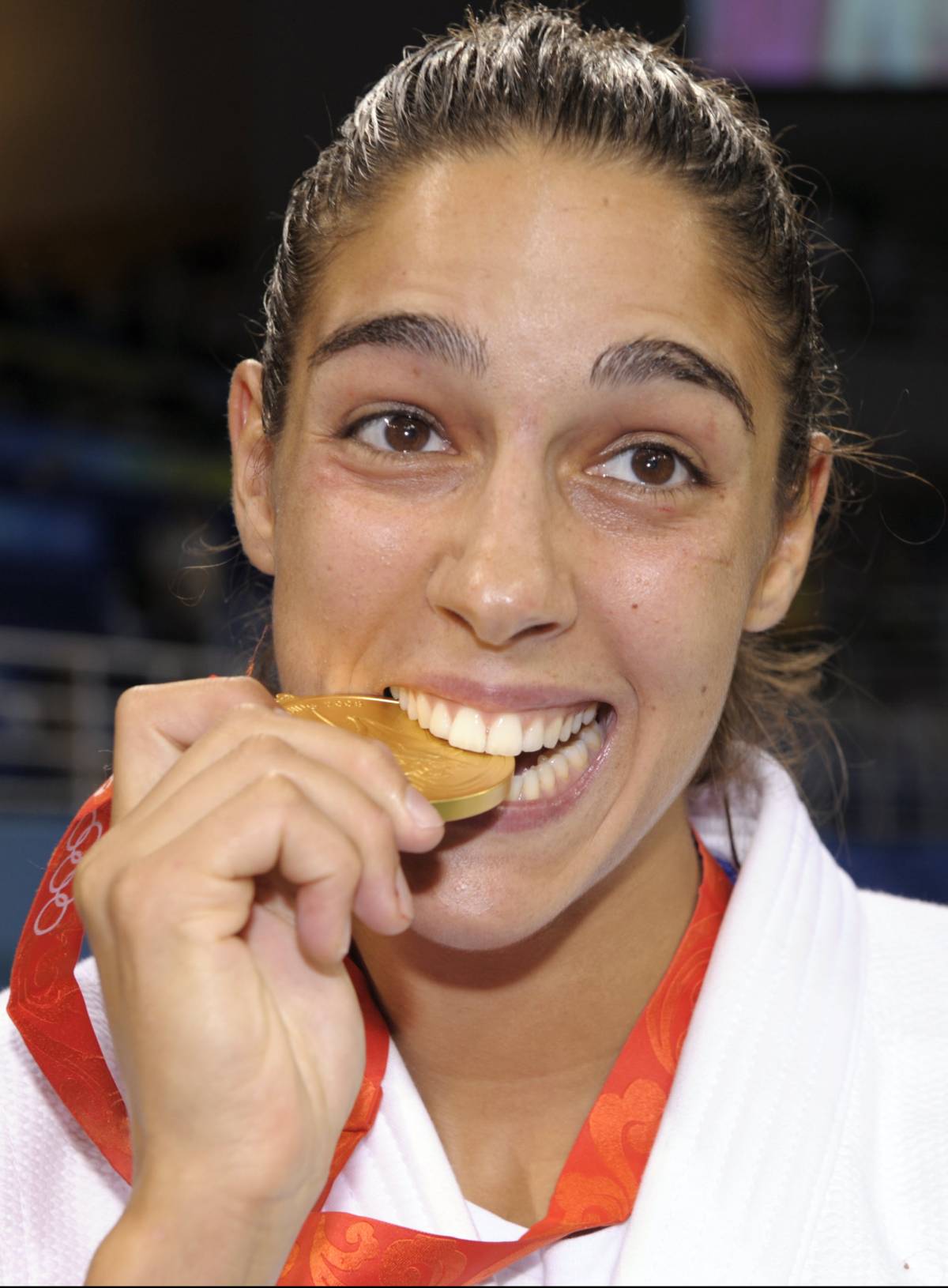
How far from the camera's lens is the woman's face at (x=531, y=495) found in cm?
117

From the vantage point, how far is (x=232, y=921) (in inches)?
38.8

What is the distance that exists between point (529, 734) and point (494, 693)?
0.05 m

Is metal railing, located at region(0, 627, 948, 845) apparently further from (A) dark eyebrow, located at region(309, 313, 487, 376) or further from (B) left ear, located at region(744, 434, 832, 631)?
(A) dark eyebrow, located at region(309, 313, 487, 376)

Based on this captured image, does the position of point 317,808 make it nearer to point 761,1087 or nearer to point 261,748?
point 261,748

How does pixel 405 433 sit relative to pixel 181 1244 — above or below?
above

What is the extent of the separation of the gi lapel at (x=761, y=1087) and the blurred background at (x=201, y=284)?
5.81 metres

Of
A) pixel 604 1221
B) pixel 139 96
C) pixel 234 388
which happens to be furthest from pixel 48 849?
pixel 139 96

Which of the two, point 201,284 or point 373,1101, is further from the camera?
point 201,284

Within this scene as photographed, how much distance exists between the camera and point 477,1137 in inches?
54.8

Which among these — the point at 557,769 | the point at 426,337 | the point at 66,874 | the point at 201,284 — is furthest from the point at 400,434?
the point at 201,284

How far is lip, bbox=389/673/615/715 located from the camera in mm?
1197

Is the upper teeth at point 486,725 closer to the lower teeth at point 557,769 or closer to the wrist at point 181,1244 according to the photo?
the lower teeth at point 557,769

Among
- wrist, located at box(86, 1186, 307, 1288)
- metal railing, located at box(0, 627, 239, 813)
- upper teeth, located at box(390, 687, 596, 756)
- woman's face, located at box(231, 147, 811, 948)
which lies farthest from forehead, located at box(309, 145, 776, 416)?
metal railing, located at box(0, 627, 239, 813)

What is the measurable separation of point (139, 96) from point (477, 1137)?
30.3 feet
